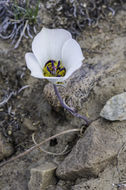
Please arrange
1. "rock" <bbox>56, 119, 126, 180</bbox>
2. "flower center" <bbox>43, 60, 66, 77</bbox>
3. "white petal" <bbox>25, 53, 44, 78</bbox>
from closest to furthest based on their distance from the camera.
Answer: "white petal" <bbox>25, 53, 44, 78</bbox>
"rock" <bbox>56, 119, 126, 180</bbox>
"flower center" <bbox>43, 60, 66, 77</bbox>

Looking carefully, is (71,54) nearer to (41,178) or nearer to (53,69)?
(53,69)

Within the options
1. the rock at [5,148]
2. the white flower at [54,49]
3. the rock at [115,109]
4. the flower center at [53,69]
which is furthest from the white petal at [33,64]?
the rock at [5,148]

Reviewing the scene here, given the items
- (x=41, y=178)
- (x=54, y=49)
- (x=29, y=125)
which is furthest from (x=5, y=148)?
(x=54, y=49)

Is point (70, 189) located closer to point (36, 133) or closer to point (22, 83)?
point (36, 133)

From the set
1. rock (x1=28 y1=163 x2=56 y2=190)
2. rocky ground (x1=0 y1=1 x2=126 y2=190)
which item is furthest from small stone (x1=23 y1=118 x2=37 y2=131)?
rock (x1=28 y1=163 x2=56 y2=190)

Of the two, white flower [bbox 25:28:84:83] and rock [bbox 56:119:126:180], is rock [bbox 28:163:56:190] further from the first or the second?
white flower [bbox 25:28:84:83]

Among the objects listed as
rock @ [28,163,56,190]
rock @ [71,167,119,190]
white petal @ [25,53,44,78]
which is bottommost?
rock @ [71,167,119,190]
